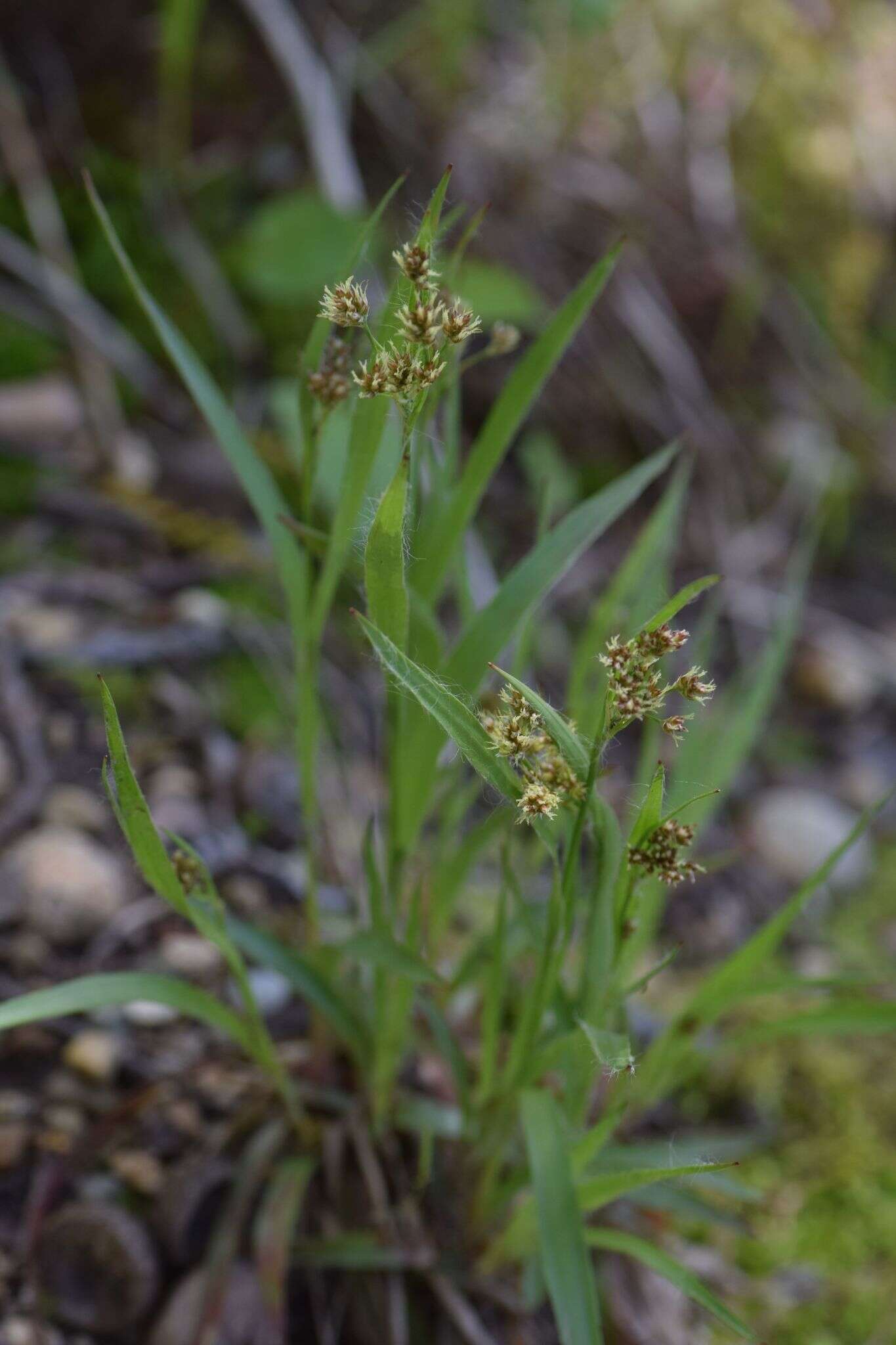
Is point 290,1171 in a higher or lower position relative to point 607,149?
lower

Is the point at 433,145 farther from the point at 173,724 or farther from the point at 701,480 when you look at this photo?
the point at 173,724

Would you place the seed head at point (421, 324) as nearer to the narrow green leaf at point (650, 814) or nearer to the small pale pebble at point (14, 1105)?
the narrow green leaf at point (650, 814)

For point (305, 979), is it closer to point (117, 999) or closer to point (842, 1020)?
point (117, 999)

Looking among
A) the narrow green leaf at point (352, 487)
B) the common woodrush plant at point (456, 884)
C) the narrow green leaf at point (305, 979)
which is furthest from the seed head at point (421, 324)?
the narrow green leaf at point (305, 979)

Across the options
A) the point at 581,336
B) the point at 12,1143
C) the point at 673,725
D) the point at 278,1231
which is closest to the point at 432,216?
the point at 673,725

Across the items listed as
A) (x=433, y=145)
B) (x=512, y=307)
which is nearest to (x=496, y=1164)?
(x=512, y=307)
